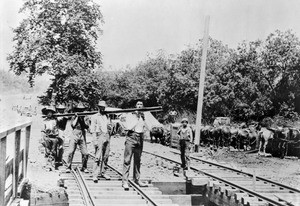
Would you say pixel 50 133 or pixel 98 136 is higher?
pixel 98 136

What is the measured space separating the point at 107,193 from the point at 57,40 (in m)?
27.2


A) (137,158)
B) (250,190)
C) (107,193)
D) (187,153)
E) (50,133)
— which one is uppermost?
(50,133)

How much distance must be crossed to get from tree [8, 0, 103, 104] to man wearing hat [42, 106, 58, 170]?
21587mm

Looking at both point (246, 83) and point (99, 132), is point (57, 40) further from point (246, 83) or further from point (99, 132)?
point (99, 132)

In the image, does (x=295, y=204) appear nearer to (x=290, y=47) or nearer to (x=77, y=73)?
(x=290, y=47)

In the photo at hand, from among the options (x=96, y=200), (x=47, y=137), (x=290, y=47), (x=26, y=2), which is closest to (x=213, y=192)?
(x=96, y=200)

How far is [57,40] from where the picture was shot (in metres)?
34.5

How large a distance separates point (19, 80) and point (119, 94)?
50.7m

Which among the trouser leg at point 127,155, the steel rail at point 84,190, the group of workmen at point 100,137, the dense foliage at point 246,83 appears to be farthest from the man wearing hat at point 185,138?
the dense foliage at point 246,83

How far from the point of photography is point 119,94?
56.9 meters

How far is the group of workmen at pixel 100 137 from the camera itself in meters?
9.38

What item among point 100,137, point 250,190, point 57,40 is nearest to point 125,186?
point 100,137

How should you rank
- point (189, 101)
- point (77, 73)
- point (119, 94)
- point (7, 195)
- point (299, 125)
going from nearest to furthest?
point (7, 195) → point (299, 125) → point (77, 73) → point (189, 101) → point (119, 94)

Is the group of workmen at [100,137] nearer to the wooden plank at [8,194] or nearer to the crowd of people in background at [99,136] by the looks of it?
the crowd of people in background at [99,136]
